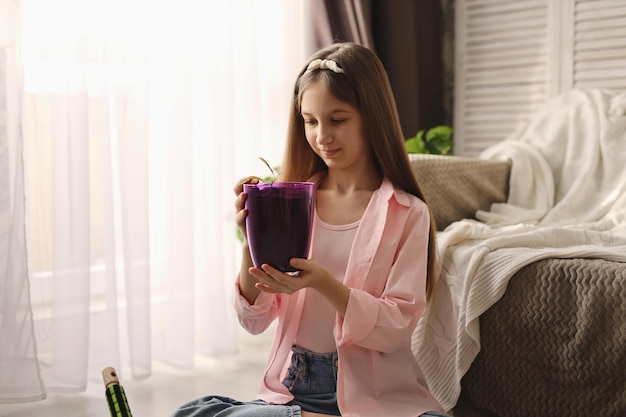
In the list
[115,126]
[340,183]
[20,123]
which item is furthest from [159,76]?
[340,183]

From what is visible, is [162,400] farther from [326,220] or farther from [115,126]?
[326,220]

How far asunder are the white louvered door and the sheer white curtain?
0.95m

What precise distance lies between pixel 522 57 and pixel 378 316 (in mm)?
2362

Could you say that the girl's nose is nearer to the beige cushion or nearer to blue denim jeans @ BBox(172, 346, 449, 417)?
blue denim jeans @ BBox(172, 346, 449, 417)

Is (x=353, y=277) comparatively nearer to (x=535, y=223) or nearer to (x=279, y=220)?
(x=279, y=220)

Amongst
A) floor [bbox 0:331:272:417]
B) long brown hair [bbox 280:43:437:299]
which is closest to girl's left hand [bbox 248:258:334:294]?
long brown hair [bbox 280:43:437:299]

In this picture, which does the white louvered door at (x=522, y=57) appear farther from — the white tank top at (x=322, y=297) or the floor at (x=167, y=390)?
the white tank top at (x=322, y=297)

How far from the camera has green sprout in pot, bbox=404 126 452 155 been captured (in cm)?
313

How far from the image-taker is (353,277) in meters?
1.47

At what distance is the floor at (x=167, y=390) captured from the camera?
2262 millimetres

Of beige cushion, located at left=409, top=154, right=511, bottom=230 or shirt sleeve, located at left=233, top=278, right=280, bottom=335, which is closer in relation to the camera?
shirt sleeve, located at left=233, top=278, right=280, bottom=335

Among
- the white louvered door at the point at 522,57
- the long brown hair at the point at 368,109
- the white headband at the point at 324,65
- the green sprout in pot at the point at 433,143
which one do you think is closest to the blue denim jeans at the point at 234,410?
the long brown hair at the point at 368,109

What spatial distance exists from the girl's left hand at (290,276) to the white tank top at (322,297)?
0.72ft

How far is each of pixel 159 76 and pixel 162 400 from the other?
1.09m
